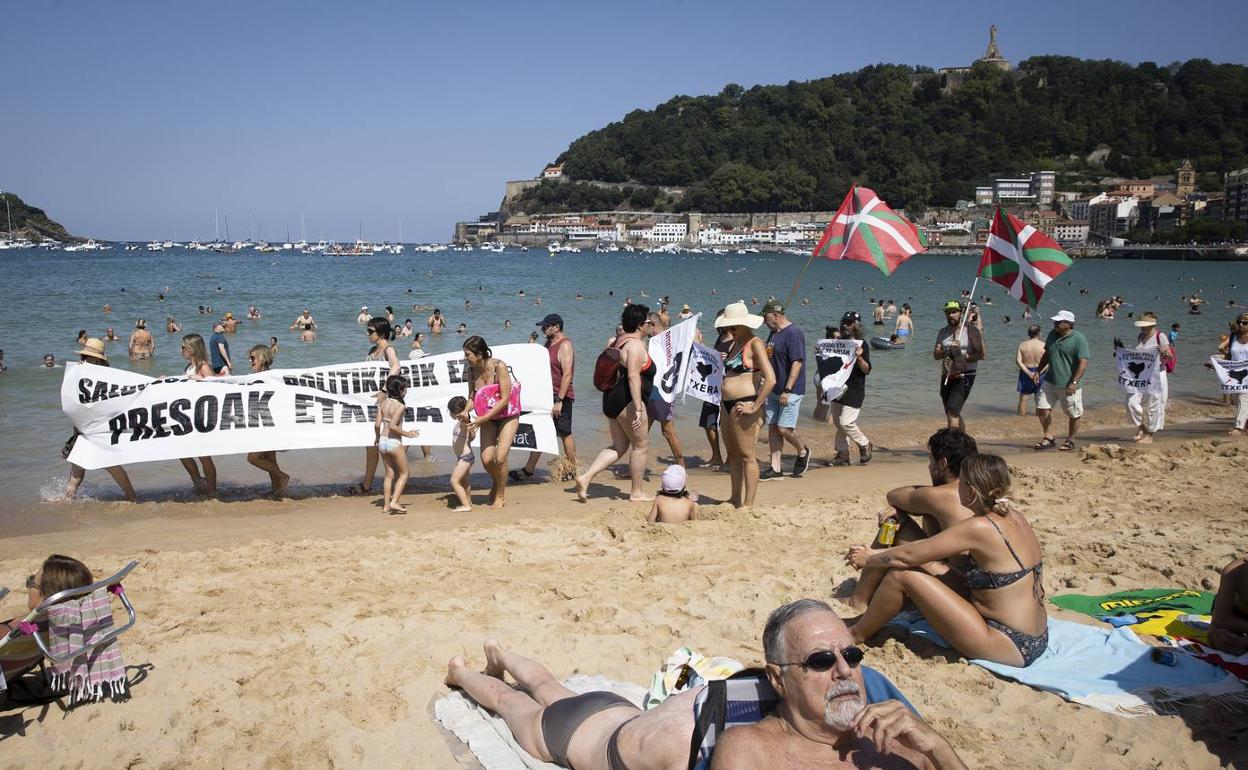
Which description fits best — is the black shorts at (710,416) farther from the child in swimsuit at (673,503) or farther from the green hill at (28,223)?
the green hill at (28,223)

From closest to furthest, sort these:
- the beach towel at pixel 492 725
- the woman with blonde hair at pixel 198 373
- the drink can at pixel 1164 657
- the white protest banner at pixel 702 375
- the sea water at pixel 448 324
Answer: the beach towel at pixel 492 725
the drink can at pixel 1164 657
the woman with blonde hair at pixel 198 373
the white protest banner at pixel 702 375
the sea water at pixel 448 324

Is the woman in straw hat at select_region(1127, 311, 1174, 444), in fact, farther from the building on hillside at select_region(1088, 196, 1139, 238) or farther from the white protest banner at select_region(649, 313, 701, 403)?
the building on hillside at select_region(1088, 196, 1139, 238)

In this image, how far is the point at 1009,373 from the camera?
19.3m

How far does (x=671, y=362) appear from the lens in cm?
917

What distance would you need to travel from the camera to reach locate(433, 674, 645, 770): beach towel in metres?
3.71

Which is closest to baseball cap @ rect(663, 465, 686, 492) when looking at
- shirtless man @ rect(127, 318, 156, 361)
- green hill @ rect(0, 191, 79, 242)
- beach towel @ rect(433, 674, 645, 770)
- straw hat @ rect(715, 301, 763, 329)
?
straw hat @ rect(715, 301, 763, 329)

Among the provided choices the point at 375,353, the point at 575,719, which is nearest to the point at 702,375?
the point at 375,353

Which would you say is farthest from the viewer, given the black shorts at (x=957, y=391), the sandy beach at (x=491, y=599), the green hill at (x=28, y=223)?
the green hill at (x=28, y=223)

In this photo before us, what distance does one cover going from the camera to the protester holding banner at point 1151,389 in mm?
10820

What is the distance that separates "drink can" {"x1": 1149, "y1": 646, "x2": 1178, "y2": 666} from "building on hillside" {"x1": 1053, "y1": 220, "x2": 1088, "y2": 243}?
5683 inches

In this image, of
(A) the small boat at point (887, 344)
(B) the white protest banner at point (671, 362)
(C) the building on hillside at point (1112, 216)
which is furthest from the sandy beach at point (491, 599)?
(C) the building on hillside at point (1112, 216)

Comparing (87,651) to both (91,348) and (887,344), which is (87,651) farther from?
(887,344)

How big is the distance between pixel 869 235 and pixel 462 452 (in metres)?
5.72

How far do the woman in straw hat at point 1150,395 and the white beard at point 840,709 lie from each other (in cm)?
1003
